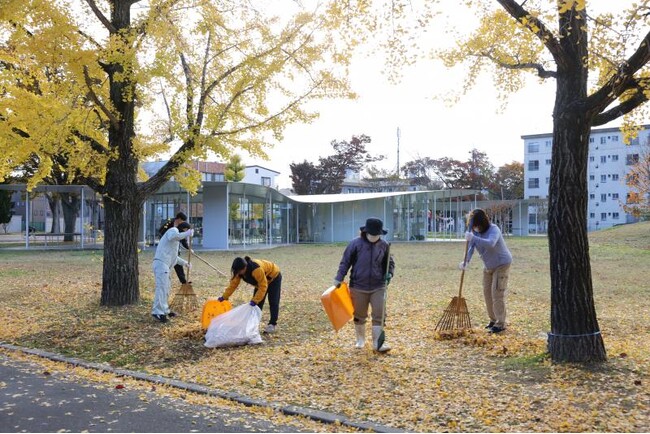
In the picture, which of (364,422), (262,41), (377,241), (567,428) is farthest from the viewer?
(262,41)

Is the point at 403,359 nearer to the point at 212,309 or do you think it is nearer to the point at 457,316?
the point at 457,316

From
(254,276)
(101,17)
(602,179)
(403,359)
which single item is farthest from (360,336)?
(602,179)

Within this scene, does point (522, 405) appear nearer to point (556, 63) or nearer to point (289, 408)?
point (289, 408)

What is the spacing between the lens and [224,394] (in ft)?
16.6

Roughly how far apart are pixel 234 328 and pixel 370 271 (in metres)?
1.79

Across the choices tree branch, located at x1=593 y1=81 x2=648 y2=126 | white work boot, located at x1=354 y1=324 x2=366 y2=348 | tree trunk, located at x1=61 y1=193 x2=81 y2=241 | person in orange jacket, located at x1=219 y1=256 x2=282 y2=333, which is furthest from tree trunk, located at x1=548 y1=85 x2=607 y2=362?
tree trunk, located at x1=61 y1=193 x2=81 y2=241

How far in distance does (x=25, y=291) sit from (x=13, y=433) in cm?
A: 876

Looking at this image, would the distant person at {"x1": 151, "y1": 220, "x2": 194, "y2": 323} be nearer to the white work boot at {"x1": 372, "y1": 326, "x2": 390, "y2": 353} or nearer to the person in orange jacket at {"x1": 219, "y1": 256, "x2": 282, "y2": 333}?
the person in orange jacket at {"x1": 219, "y1": 256, "x2": 282, "y2": 333}

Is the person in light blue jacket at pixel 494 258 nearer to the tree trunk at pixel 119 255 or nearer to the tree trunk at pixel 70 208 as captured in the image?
the tree trunk at pixel 119 255

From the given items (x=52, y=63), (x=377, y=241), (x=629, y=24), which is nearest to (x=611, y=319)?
(x=377, y=241)

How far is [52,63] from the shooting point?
336 inches

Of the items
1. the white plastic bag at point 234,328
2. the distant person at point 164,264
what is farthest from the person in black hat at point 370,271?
the distant person at point 164,264

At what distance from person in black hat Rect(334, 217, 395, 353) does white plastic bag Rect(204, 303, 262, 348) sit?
4.05 feet

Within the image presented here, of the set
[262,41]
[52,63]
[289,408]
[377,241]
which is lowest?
[289,408]
